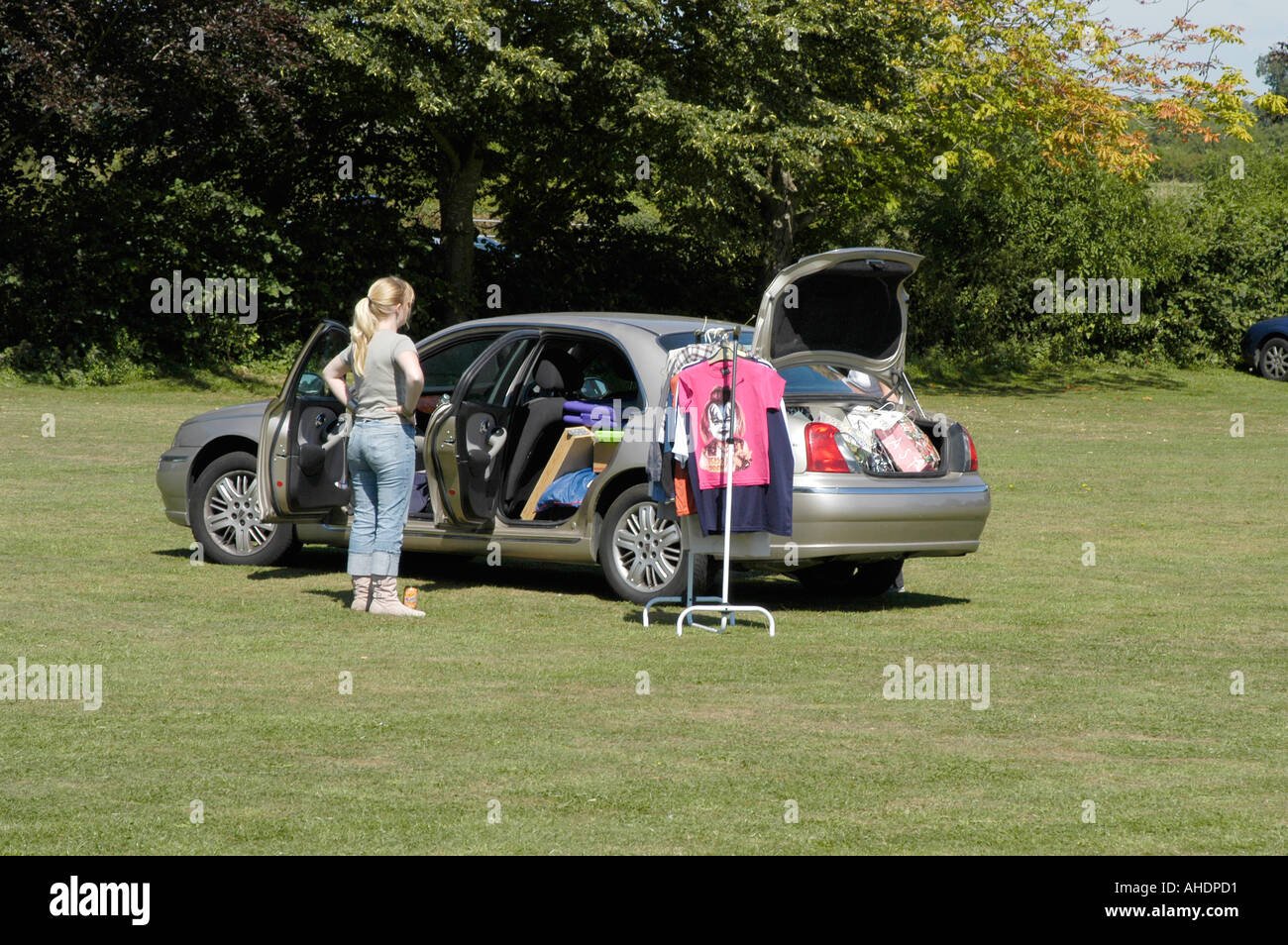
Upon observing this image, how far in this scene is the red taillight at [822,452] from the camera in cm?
A: 998

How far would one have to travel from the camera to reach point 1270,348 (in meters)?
34.1

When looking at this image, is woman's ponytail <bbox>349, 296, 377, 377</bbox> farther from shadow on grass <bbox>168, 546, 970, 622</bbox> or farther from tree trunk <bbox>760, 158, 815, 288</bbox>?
tree trunk <bbox>760, 158, 815, 288</bbox>

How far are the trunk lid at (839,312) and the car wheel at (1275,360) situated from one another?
25219mm

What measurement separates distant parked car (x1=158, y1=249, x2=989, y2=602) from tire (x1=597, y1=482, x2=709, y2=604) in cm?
1

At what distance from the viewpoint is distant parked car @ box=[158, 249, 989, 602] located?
1005 centimetres

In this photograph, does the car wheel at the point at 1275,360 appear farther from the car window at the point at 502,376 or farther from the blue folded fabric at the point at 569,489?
the blue folded fabric at the point at 569,489

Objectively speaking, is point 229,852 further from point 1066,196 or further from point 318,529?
point 1066,196

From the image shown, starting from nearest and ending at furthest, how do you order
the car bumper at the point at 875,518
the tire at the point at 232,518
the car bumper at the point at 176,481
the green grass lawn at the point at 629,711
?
the green grass lawn at the point at 629,711 < the car bumper at the point at 875,518 < the tire at the point at 232,518 < the car bumper at the point at 176,481

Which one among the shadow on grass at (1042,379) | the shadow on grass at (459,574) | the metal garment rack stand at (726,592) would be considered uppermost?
the shadow on grass at (1042,379)

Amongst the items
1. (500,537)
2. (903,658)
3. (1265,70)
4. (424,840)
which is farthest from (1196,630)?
(1265,70)

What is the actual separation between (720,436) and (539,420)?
5.91 feet

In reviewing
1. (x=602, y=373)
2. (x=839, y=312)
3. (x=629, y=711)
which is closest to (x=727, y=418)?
(x=839, y=312)

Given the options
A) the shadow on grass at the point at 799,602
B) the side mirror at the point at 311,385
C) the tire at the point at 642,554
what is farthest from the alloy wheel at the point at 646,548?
the side mirror at the point at 311,385

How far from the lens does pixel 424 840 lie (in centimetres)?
534
